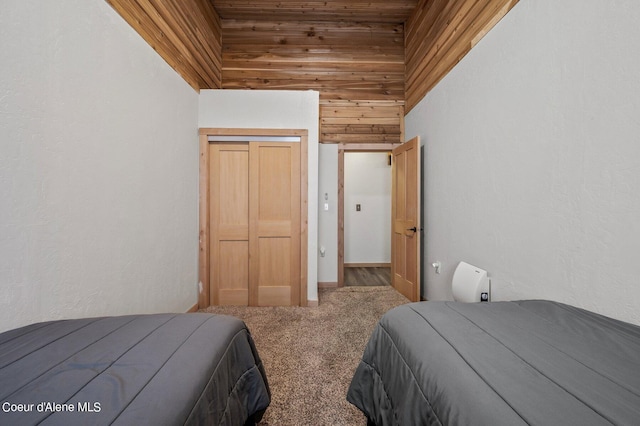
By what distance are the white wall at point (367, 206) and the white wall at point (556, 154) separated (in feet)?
9.96

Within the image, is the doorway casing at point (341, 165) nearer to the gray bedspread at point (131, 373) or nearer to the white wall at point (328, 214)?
the white wall at point (328, 214)

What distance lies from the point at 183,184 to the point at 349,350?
221 centimetres

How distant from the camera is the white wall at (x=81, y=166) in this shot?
1.05 metres

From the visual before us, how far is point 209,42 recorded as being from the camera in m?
3.12

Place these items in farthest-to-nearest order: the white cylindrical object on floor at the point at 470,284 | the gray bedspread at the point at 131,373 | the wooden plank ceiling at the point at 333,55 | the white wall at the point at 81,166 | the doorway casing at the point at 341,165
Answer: the doorway casing at the point at 341,165, the wooden plank ceiling at the point at 333,55, the white cylindrical object on floor at the point at 470,284, the white wall at the point at 81,166, the gray bedspread at the point at 131,373

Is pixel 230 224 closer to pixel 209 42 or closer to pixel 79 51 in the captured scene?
pixel 79 51

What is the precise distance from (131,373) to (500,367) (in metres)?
1.07

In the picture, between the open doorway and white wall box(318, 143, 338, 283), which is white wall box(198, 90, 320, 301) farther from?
the open doorway

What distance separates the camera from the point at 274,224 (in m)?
2.96

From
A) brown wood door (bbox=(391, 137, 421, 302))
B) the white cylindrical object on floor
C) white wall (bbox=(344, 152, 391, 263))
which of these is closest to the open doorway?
white wall (bbox=(344, 152, 391, 263))

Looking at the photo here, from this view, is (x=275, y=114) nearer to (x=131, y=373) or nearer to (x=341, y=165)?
(x=341, y=165)

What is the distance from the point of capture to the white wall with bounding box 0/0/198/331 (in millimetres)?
1053

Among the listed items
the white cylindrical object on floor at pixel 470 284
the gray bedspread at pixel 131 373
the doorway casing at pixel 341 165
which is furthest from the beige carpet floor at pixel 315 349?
the white cylindrical object on floor at pixel 470 284

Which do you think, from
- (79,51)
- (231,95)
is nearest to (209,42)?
(231,95)
